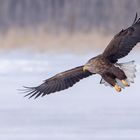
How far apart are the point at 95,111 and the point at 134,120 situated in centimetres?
62

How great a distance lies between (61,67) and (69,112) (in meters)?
3.58

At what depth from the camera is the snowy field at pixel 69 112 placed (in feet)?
28.6

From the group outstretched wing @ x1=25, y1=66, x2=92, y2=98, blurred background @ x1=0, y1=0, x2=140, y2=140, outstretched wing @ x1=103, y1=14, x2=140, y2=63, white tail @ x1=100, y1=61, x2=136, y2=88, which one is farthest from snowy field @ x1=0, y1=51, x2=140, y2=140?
outstretched wing @ x1=103, y1=14, x2=140, y2=63

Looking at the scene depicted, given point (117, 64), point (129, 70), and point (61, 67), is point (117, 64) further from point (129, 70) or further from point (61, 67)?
point (61, 67)

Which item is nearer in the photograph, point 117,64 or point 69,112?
point 117,64

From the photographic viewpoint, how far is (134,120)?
9273mm

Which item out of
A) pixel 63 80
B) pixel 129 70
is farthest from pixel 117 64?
pixel 63 80

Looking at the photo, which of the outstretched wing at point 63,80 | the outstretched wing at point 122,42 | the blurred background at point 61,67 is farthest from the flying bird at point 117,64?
the blurred background at point 61,67

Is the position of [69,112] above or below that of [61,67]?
below

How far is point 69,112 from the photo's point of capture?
32.0 feet

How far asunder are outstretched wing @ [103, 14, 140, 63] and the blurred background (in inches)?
25.4

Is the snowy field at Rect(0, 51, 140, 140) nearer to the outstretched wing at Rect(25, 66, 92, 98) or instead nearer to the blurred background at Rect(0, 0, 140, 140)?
the blurred background at Rect(0, 0, 140, 140)

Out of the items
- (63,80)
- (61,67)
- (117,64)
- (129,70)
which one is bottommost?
(129,70)

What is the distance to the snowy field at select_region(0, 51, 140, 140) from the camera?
8.72 metres
